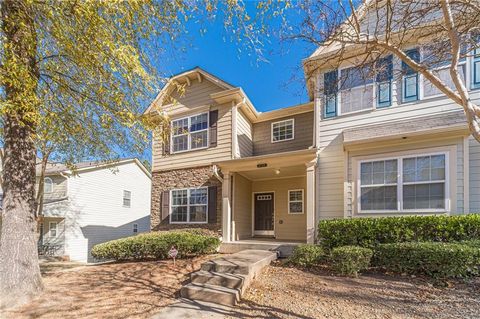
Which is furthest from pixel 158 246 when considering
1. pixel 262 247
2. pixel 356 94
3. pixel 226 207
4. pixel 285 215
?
pixel 356 94

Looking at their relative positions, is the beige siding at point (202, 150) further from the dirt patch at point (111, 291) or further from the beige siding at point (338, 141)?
the dirt patch at point (111, 291)

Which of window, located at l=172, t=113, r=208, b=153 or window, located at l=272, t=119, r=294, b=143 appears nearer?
window, located at l=172, t=113, r=208, b=153

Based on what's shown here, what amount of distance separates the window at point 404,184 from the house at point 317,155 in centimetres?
3

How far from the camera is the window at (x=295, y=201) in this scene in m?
11.5

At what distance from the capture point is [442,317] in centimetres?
418

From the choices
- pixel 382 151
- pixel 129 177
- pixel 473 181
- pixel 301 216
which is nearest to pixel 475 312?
pixel 473 181

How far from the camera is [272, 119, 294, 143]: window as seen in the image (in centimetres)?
1220

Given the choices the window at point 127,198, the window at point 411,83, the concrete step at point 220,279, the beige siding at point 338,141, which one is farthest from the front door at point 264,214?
the window at point 127,198

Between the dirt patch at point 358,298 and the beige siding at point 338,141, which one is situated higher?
the beige siding at point 338,141

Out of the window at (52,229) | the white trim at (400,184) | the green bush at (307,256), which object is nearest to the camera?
the white trim at (400,184)

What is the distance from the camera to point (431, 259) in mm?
5840

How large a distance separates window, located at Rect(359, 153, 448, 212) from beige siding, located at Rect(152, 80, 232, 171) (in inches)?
205

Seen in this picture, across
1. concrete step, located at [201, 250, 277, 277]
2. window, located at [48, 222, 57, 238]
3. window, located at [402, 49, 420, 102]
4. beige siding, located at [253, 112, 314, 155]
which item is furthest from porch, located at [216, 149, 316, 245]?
window, located at [48, 222, 57, 238]

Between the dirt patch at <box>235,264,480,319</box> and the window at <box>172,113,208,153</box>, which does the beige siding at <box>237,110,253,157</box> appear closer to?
the window at <box>172,113,208,153</box>
